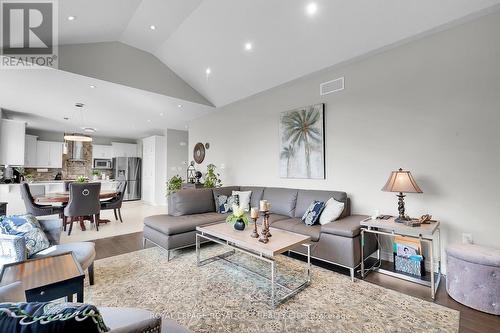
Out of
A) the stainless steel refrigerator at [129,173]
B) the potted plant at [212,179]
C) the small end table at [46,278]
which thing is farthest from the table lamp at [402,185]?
the stainless steel refrigerator at [129,173]

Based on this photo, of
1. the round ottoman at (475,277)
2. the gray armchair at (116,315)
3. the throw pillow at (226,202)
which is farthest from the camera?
the throw pillow at (226,202)

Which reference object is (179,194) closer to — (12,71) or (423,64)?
(12,71)

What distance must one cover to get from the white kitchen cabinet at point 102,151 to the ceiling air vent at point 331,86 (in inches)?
346

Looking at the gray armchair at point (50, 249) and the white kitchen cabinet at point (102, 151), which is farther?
the white kitchen cabinet at point (102, 151)

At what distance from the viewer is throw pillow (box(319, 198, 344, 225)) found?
3.13 meters

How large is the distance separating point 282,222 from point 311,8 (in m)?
2.88

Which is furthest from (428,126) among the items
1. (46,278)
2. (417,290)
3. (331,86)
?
(46,278)

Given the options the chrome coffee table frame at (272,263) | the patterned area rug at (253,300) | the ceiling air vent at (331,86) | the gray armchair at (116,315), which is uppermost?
the ceiling air vent at (331,86)

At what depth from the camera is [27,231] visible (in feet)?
7.20

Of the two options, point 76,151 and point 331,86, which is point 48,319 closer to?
point 331,86

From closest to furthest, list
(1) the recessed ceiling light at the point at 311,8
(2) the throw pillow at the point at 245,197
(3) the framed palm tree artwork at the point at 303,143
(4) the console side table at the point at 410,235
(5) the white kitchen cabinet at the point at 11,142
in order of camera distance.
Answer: (4) the console side table at the point at 410,235 < (1) the recessed ceiling light at the point at 311,8 < (3) the framed palm tree artwork at the point at 303,143 < (2) the throw pillow at the point at 245,197 < (5) the white kitchen cabinet at the point at 11,142

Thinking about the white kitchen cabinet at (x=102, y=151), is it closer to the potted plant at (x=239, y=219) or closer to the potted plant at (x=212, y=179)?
the potted plant at (x=212, y=179)

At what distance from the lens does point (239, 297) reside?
7.40 ft

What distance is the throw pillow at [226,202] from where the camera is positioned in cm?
416
